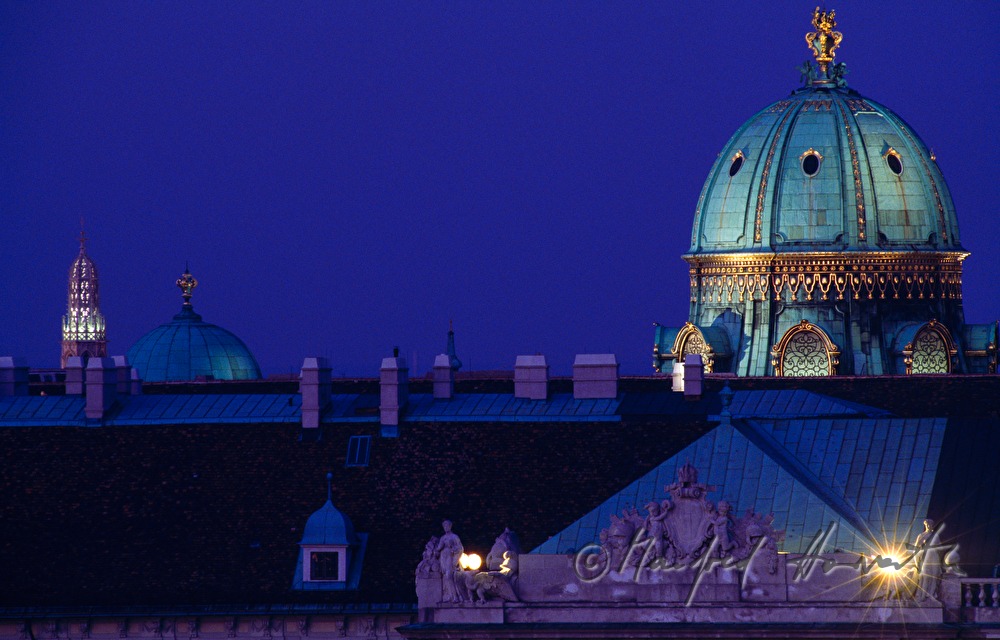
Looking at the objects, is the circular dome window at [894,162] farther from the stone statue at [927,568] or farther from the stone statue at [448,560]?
the stone statue at [448,560]

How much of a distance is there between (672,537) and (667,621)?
251cm

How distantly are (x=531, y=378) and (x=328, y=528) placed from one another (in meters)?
12.3

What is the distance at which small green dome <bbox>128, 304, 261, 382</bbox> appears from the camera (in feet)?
530

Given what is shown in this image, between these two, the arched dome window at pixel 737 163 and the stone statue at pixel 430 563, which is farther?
the arched dome window at pixel 737 163

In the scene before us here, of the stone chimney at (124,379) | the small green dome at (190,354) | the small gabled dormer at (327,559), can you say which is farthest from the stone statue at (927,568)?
the small green dome at (190,354)

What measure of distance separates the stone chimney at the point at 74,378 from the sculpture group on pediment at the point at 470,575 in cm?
2757

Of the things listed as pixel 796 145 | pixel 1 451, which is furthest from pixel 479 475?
pixel 796 145

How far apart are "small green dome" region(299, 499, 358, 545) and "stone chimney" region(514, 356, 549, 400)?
10.7 meters

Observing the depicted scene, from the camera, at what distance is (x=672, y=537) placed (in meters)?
107

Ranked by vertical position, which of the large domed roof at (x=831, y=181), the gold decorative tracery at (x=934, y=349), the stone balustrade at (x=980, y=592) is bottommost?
the stone balustrade at (x=980, y=592)

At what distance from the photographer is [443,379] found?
129 metres

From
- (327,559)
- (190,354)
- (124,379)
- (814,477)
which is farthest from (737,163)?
(327,559)

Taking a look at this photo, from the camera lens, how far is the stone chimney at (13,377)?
13550 centimetres

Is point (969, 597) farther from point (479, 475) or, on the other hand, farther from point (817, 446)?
point (479, 475)
